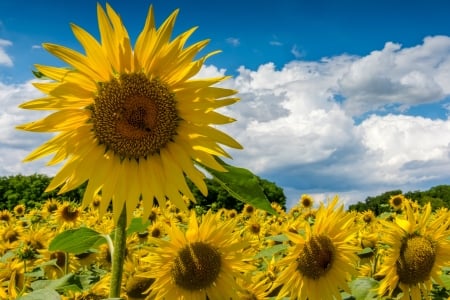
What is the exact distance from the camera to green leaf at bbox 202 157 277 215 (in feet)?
6.99

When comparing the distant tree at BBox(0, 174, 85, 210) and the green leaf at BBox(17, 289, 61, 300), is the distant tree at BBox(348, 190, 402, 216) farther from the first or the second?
the green leaf at BBox(17, 289, 61, 300)

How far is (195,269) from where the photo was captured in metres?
3.57

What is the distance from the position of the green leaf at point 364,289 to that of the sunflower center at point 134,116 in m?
1.89

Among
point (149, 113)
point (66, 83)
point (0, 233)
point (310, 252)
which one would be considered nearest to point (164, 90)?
point (149, 113)

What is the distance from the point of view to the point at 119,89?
103 inches

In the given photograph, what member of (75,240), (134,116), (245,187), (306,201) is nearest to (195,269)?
(75,240)

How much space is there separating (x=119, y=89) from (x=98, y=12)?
38 centimetres

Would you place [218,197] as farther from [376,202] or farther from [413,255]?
[413,255]

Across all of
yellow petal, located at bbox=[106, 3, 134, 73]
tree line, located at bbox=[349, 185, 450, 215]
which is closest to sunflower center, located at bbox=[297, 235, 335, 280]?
yellow petal, located at bbox=[106, 3, 134, 73]

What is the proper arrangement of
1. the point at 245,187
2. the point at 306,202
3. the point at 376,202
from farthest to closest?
the point at 376,202, the point at 306,202, the point at 245,187

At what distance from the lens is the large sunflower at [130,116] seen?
2.44 meters

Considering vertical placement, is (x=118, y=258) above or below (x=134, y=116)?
below

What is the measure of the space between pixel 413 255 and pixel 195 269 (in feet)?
5.39

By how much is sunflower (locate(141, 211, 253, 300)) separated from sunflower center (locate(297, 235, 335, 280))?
0.58 metres
